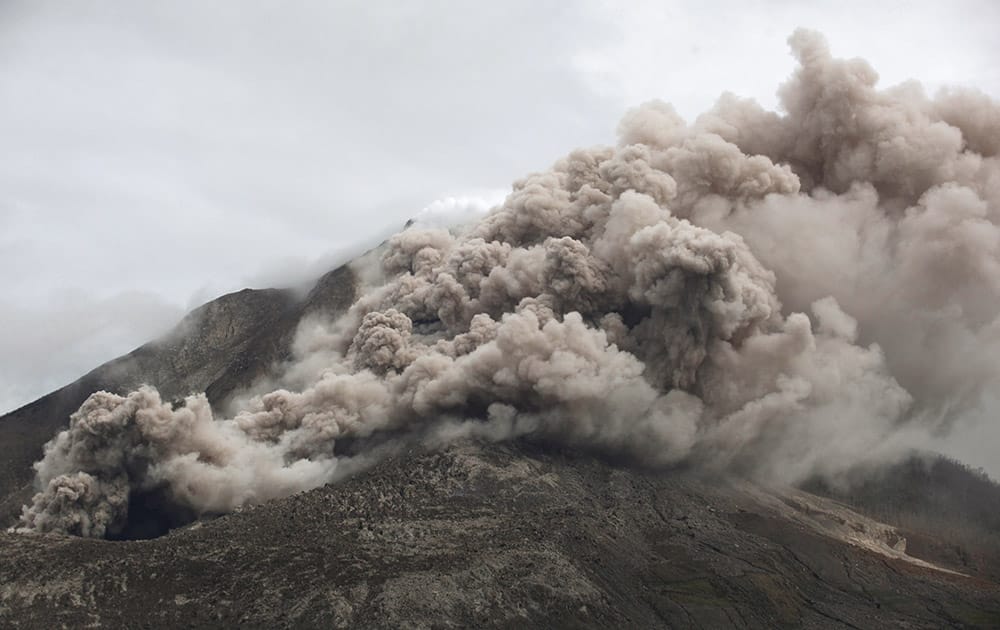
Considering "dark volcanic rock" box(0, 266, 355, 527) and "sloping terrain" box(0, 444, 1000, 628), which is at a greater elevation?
Answer: "dark volcanic rock" box(0, 266, 355, 527)

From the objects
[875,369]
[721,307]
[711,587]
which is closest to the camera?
[711,587]

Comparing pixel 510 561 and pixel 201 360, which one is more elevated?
pixel 201 360

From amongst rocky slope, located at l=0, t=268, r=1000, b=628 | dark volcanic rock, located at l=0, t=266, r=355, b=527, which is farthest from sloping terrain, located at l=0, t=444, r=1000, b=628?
dark volcanic rock, located at l=0, t=266, r=355, b=527

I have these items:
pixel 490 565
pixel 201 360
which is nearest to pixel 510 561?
pixel 490 565

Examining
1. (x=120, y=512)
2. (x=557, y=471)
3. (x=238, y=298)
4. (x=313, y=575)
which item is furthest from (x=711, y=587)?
(x=238, y=298)

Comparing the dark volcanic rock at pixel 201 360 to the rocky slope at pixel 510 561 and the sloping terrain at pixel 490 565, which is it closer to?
the sloping terrain at pixel 490 565

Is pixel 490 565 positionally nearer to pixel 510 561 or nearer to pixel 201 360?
pixel 510 561

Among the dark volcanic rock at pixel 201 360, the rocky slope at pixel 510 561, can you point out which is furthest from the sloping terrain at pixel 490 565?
the dark volcanic rock at pixel 201 360

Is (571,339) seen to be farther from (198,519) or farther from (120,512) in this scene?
(120,512)

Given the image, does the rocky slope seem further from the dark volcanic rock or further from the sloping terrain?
the dark volcanic rock
